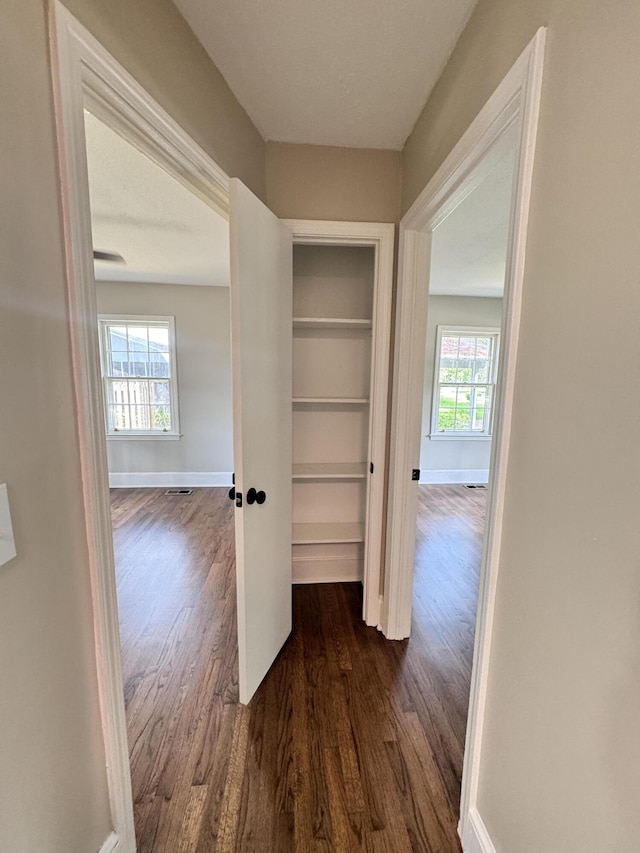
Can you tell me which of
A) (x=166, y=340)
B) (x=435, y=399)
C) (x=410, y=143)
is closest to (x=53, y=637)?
(x=410, y=143)

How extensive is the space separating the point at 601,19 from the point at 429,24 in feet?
2.46

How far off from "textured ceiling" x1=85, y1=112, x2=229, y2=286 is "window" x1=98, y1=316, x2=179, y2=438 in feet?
2.17

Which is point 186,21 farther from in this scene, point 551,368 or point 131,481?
point 131,481

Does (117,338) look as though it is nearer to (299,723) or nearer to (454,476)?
(299,723)

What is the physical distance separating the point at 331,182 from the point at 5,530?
1895 mm

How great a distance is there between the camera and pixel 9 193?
2.20 feet

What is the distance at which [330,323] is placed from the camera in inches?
87.6

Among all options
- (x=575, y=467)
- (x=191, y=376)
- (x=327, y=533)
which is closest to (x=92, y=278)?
(x=575, y=467)

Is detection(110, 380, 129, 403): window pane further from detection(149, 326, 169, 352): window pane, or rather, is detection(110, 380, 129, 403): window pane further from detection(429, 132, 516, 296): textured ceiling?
detection(429, 132, 516, 296): textured ceiling

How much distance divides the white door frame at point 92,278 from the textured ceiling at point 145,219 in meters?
0.62

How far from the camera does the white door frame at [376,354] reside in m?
1.82

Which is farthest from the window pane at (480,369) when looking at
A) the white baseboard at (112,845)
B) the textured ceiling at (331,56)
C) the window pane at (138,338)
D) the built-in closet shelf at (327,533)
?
the white baseboard at (112,845)

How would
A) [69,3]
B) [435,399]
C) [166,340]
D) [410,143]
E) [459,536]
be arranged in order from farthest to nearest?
[435,399] → [166,340] → [459,536] → [410,143] → [69,3]

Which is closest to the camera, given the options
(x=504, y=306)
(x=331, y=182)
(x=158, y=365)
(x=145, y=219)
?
(x=504, y=306)
